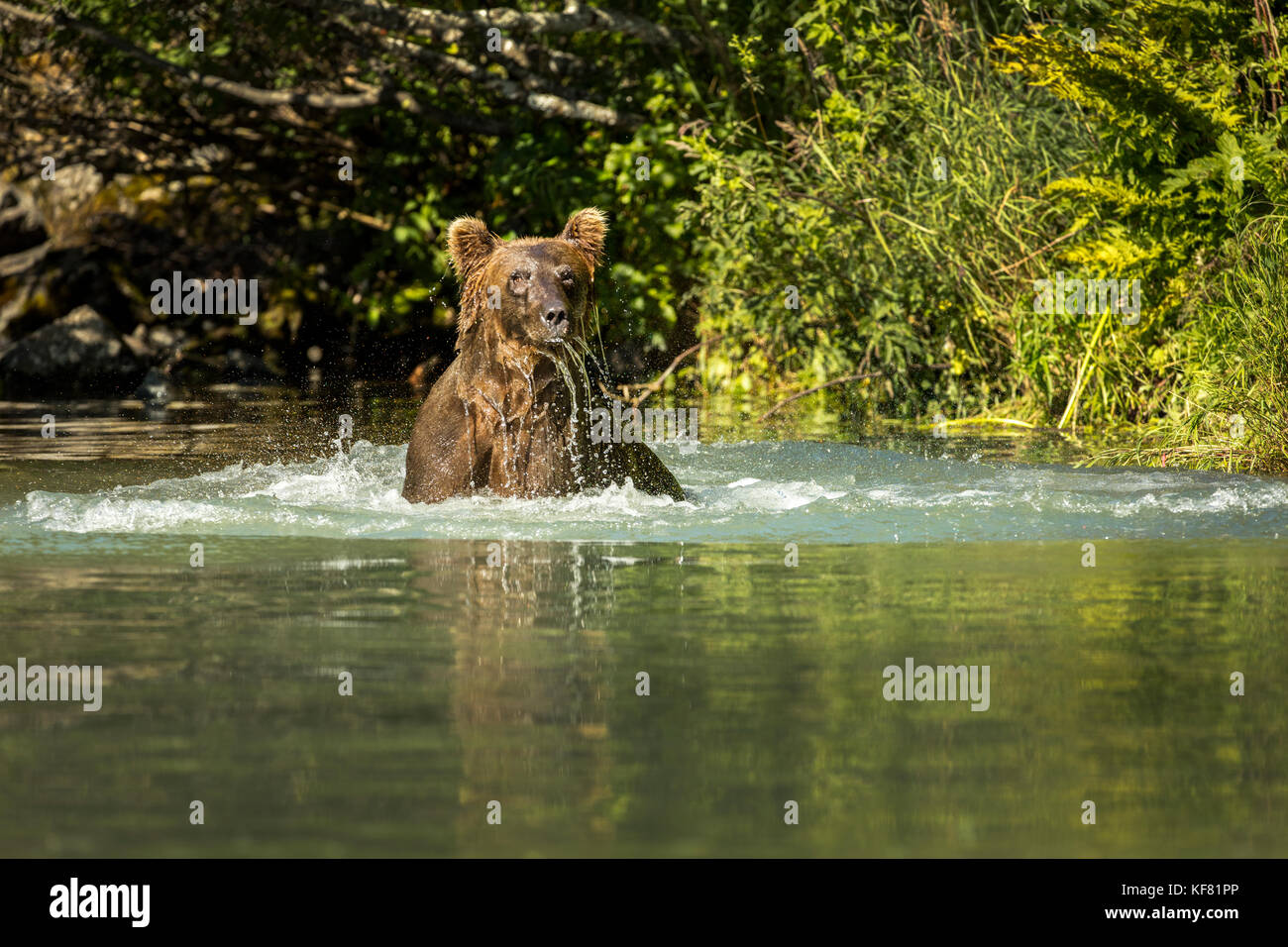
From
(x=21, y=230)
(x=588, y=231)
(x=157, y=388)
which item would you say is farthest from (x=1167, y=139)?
(x=21, y=230)

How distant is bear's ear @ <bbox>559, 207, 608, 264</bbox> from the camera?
1059 centimetres

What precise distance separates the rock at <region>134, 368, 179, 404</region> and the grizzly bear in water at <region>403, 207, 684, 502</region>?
32.9ft

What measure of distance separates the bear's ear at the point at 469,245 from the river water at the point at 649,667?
126cm

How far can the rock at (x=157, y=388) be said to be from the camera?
20.1m

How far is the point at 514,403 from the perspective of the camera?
32.9 feet

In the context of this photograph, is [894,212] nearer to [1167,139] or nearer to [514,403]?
[1167,139]

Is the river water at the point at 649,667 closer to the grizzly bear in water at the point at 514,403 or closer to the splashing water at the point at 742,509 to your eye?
the splashing water at the point at 742,509

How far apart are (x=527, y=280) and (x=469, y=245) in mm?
567

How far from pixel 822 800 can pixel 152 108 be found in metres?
20.5

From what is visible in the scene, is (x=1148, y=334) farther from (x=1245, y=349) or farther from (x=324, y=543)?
(x=324, y=543)

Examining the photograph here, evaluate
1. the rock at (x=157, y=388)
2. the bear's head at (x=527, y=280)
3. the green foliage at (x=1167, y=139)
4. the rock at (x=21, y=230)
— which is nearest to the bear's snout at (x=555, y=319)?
the bear's head at (x=527, y=280)

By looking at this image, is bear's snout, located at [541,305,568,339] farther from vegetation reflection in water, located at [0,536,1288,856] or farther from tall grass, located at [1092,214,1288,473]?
tall grass, located at [1092,214,1288,473]

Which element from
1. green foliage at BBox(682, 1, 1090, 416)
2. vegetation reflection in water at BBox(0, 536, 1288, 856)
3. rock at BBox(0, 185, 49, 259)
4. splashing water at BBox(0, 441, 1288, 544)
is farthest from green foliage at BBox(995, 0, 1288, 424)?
rock at BBox(0, 185, 49, 259)

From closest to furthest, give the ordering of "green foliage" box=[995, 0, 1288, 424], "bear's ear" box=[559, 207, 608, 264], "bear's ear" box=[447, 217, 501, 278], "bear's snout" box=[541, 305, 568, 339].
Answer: "bear's snout" box=[541, 305, 568, 339]
"bear's ear" box=[447, 217, 501, 278]
"bear's ear" box=[559, 207, 608, 264]
"green foliage" box=[995, 0, 1288, 424]
